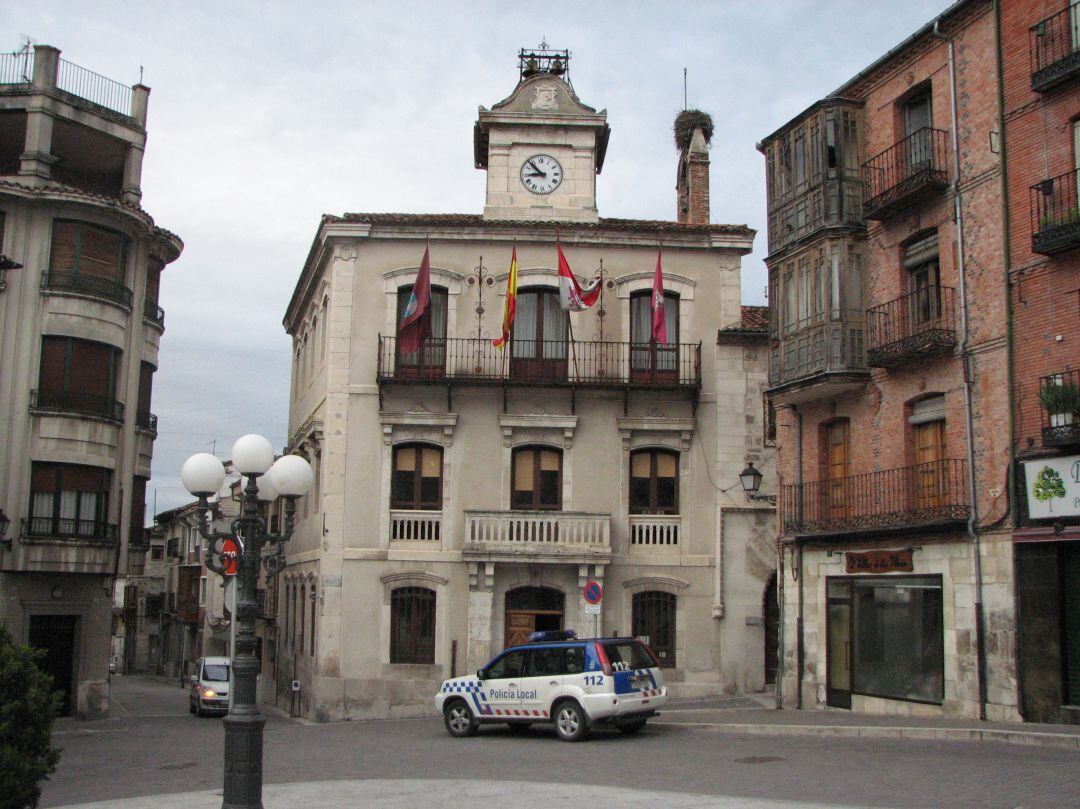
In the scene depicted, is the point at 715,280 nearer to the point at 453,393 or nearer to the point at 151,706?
the point at 453,393

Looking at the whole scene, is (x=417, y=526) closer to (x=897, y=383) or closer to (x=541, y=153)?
(x=541, y=153)

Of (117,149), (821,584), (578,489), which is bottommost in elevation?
(821,584)

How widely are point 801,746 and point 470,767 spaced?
5304 mm

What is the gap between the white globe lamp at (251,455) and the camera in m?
12.7

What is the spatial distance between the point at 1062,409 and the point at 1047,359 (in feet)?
4.02

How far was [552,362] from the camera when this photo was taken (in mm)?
30781

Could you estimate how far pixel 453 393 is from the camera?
30.5 metres

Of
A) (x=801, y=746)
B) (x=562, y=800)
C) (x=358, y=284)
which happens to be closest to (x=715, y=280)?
(x=358, y=284)

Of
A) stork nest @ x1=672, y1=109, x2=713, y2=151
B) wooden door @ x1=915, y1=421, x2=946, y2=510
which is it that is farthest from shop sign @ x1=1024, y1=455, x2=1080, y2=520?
stork nest @ x1=672, y1=109, x2=713, y2=151

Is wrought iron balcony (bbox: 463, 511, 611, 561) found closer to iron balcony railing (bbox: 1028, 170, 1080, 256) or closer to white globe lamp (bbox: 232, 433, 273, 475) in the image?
iron balcony railing (bbox: 1028, 170, 1080, 256)

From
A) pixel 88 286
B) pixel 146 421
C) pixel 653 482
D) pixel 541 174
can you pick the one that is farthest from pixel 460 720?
pixel 146 421

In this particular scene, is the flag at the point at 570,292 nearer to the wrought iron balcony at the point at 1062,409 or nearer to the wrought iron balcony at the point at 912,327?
the wrought iron balcony at the point at 912,327

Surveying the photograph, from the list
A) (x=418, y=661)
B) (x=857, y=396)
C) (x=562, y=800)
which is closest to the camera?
Result: (x=562, y=800)

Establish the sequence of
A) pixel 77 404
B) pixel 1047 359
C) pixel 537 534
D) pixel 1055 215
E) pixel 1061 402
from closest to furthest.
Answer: pixel 1061 402 → pixel 1055 215 → pixel 1047 359 → pixel 537 534 → pixel 77 404
